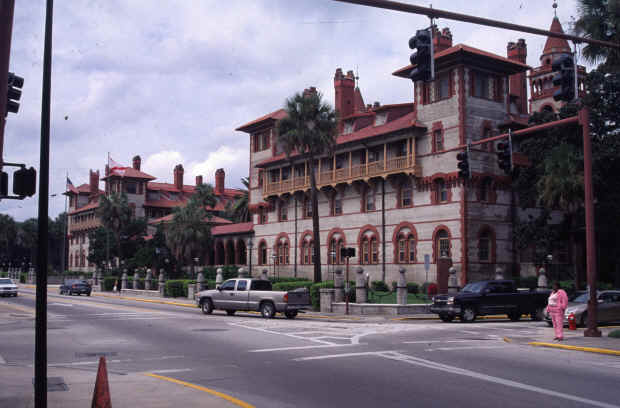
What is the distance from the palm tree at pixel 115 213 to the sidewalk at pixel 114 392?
7141 centimetres

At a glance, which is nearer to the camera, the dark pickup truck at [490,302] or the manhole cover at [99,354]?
the manhole cover at [99,354]

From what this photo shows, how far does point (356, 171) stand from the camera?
48.1 metres

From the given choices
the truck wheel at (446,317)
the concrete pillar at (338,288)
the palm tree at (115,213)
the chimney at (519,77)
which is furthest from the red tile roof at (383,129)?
the palm tree at (115,213)

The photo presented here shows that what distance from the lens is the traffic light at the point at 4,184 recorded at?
10133 mm

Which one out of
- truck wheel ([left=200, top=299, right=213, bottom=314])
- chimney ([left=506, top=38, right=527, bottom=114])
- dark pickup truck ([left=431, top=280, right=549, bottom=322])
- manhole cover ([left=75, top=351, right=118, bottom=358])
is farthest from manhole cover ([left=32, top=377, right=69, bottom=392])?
chimney ([left=506, top=38, right=527, bottom=114])

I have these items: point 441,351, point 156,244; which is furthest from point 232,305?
point 156,244

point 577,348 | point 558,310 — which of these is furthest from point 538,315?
point 577,348

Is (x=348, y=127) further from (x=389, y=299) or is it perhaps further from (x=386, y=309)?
(x=386, y=309)

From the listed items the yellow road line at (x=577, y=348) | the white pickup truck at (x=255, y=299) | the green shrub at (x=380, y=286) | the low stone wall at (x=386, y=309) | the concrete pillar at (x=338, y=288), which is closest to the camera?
the yellow road line at (x=577, y=348)

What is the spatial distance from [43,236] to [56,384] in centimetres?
365

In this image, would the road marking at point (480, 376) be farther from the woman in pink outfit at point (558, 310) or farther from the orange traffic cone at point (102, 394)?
the orange traffic cone at point (102, 394)

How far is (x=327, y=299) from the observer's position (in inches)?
1340

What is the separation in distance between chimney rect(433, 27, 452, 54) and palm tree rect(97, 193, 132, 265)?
50279mm

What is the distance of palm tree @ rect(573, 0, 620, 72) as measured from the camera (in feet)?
94.6
